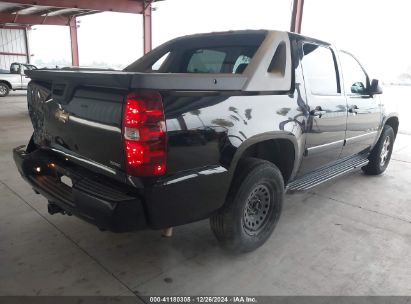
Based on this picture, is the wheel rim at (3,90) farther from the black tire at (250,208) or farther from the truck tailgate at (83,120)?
the black tire at (250,208)

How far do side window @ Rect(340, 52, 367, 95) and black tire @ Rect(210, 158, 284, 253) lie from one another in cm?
159

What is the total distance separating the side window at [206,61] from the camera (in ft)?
10.7

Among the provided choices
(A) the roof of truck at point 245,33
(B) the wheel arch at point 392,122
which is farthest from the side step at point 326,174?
(A) the roof of truck at point 245,33

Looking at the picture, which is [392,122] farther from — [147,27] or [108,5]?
[108,5]

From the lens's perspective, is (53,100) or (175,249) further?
(175,249)

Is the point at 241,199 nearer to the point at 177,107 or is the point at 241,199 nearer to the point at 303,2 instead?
the point at 177,107

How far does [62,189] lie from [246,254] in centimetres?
151

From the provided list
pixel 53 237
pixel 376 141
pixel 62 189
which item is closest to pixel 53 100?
pixel 62 189

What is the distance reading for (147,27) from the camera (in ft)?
53.3

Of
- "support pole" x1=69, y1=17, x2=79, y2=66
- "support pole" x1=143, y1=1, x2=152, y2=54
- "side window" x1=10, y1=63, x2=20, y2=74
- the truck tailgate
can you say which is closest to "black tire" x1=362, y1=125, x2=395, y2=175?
the truck tailgate

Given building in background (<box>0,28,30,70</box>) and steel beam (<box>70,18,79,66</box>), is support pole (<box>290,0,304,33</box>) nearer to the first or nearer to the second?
steel beam (<box>70,18,79,66</box>)

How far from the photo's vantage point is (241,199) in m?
2.41

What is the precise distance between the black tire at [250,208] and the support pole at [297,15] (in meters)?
7.10

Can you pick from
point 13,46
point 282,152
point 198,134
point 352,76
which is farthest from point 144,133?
point 13,46
